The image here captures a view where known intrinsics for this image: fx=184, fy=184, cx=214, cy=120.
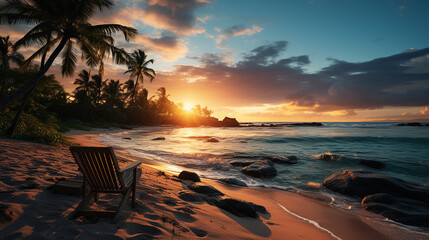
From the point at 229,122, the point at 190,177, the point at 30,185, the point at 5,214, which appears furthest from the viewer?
the point at 229,122

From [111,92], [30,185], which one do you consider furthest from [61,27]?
[111,92]

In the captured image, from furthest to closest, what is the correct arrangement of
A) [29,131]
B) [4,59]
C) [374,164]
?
1. [4,59]
2. [374,164]
3. [29,131]

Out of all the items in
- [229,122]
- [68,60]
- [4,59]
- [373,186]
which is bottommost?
[373,186]

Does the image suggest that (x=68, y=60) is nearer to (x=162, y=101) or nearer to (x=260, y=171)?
(x=260, y=171)

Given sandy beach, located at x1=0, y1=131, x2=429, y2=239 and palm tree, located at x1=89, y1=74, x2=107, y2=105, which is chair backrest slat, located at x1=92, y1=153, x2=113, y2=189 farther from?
palm tree, located at x1=89, y1=74, x2=107, y2=105

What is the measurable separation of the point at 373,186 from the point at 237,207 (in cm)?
549

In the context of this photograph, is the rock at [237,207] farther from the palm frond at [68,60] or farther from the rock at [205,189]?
the palm frond at [68,60]

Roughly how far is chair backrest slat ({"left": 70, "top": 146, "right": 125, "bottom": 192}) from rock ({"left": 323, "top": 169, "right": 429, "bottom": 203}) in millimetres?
7177

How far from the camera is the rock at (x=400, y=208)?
172 inches

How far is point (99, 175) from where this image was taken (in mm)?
2914

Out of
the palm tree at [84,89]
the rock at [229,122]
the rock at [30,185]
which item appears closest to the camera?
the rock at [30,185]

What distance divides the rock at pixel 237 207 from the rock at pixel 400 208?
328cm

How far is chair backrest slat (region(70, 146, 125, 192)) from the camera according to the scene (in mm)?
2717

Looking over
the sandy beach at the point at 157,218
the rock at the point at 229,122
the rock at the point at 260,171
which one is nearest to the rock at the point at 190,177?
the sandy beach at the point at 157,218
